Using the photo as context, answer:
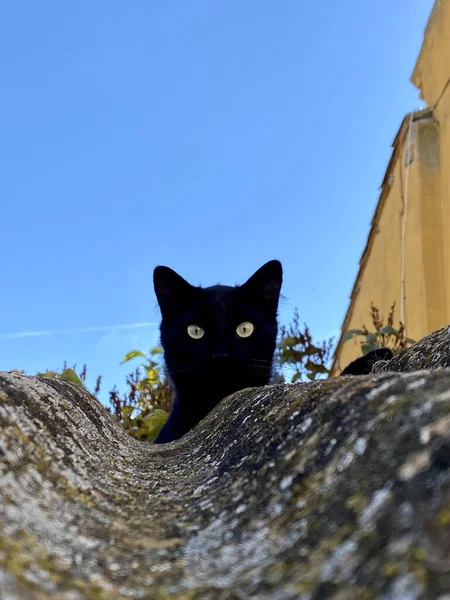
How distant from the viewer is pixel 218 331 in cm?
268

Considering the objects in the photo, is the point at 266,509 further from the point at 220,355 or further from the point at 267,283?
the point at 267,283

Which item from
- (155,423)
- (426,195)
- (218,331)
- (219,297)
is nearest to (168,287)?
(219,297)

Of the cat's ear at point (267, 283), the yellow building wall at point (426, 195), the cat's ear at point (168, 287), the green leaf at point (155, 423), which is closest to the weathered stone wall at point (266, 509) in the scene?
the cat's ear at point (168, 287)

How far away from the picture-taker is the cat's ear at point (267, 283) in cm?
294

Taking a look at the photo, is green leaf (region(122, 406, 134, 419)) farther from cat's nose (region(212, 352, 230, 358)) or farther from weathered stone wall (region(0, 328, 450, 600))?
weathered stone wall (region(0, 328, 450, 600))

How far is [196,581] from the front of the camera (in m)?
0.52

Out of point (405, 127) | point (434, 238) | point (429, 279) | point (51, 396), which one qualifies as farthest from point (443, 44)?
point (51, 396)

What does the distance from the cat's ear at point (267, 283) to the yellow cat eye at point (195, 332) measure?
1.21 ft

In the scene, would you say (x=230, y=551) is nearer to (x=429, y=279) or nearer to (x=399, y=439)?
(x=399, y=439)

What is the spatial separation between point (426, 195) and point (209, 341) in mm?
3783

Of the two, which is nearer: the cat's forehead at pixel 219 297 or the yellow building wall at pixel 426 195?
the cat's forehead at pixel 219 297

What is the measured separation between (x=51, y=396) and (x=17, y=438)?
38 cm

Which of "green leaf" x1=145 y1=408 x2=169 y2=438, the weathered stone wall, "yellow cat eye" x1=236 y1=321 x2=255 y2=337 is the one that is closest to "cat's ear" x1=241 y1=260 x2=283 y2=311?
"yellow cat eye" x1=236 y1=321 x2=255 y2=337

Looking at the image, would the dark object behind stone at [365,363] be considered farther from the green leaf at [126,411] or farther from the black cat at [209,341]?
the green leaf at [126,411]
